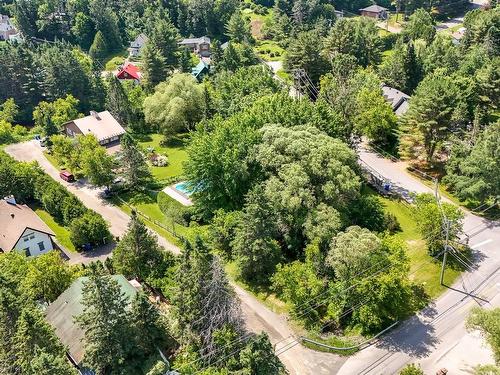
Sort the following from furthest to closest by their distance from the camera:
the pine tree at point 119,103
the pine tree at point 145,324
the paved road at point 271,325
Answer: the pine tree at point 119,103 < the paved road at point 271,325 < the pine tree at point 145,324

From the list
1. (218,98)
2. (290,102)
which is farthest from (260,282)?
(218,98)

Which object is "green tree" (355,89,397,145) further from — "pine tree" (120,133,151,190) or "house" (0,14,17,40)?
"house" (0,14,17,40)

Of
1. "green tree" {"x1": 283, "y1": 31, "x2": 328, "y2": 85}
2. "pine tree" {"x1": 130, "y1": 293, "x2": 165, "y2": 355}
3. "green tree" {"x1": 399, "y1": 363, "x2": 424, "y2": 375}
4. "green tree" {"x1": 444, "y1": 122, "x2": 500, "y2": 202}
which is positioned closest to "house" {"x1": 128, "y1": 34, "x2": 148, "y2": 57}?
"green tree" {"x1": 283, "y1": 31, "x2": 328, "y2": 85}

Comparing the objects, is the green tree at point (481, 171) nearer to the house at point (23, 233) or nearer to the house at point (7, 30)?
the house at point (23, 233)

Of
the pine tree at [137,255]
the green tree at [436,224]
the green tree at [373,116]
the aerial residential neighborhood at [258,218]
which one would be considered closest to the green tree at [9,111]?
the aerial residential neighborhood at [258,218]

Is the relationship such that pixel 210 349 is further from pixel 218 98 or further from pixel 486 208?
pixel 218 98
